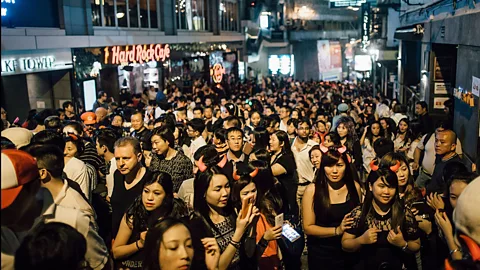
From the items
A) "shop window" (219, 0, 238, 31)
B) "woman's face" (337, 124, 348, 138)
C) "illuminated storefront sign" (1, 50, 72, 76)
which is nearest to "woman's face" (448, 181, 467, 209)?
"woman's face" (337, 124, 348, 138)

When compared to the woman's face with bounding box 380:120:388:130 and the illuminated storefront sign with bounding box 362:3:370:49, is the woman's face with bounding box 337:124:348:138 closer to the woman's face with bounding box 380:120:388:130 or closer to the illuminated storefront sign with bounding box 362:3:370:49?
the woman's face with bounding box 380:120:388:130

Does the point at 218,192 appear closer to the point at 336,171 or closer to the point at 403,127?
the point at 336,171

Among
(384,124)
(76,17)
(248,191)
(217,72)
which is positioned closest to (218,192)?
(248,191)

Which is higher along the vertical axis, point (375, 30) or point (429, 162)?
point (375, 30)

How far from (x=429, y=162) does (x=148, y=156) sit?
373 centimetres

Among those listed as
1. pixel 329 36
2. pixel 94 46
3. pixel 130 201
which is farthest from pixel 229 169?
pixel 329 36

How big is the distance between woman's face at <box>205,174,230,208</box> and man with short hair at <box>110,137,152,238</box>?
0.97 metres

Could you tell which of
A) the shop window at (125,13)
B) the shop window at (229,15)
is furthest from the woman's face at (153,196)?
the shop window at (229,15)

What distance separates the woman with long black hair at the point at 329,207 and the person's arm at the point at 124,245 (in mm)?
1511

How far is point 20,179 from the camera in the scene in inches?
105

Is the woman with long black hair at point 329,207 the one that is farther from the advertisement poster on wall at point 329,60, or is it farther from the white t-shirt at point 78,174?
the advertisement poster on wall at point 329,60

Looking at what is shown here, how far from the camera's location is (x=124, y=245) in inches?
163

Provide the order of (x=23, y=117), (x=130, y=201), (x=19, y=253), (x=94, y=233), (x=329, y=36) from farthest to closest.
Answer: (x=329, y=36)
(x=23, y=117)
(x=130, y=201)
(x=94, y=233)
(x=19, y=253)

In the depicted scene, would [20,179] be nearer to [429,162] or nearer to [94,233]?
[94,233]
